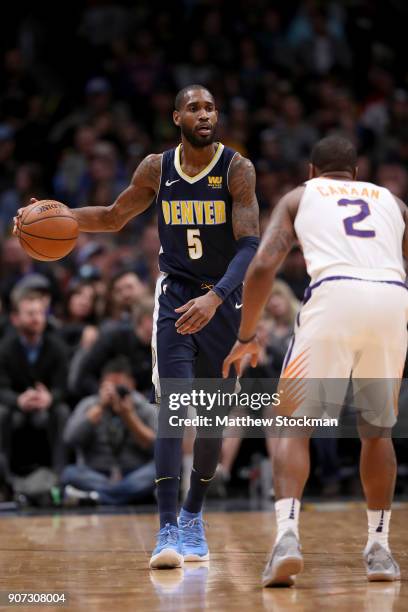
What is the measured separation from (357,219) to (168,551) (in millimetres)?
1821

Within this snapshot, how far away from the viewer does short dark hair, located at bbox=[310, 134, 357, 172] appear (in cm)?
475

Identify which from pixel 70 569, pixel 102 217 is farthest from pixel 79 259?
pixel 70 569

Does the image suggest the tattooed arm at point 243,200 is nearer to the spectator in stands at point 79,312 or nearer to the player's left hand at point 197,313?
the player's left hand at point 197,313

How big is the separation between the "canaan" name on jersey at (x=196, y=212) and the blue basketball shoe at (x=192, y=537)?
5.00ft

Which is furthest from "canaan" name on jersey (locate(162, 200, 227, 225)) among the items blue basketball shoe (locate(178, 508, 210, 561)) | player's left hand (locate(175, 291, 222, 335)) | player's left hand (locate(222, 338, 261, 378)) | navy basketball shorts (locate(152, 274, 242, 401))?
blue basketball shoe (locate(178, 508, 210, 561))

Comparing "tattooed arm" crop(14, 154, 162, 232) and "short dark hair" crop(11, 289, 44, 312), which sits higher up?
"tattooed arm" crop(14, 154, 162, 232)

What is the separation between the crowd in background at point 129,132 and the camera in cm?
913

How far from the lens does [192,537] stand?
219 inches

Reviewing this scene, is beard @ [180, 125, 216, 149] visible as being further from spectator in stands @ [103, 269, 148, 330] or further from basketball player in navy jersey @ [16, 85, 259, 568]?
spectator in stands @ [103, 269, 148, 330]

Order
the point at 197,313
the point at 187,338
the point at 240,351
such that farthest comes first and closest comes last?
the point at 187,338 → the point at 197,313 → the point at 240,351

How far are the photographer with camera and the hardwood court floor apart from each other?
3.45ft

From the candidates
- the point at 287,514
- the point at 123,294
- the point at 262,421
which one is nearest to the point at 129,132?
the point at 123,294

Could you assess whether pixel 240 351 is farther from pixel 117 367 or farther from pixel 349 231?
pixel 117 367

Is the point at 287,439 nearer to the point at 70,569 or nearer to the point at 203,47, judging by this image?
the point at 70,569
